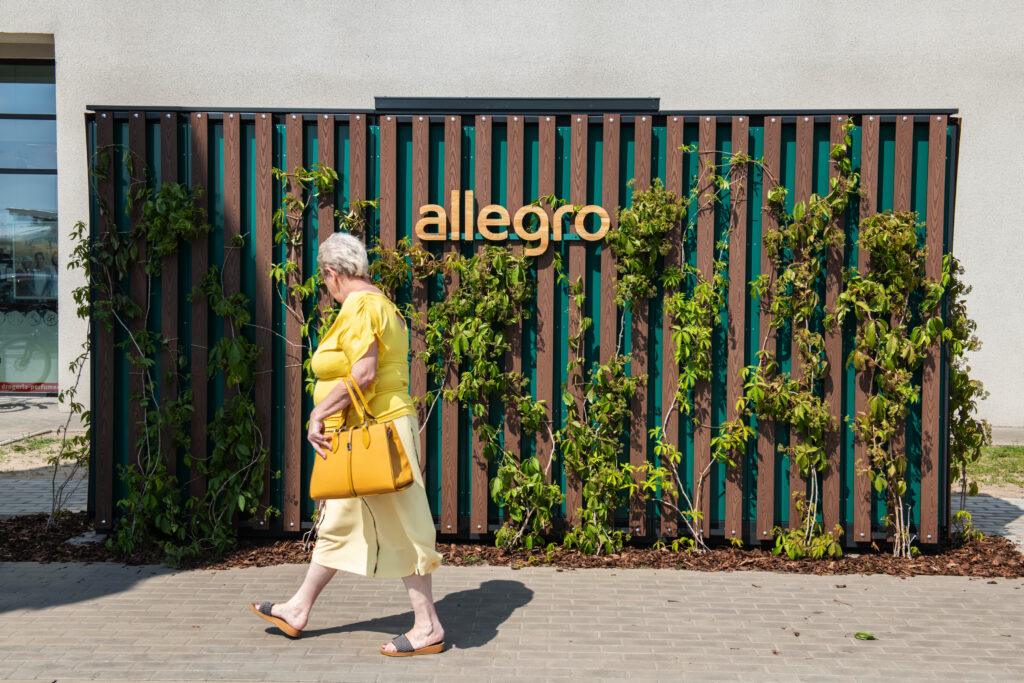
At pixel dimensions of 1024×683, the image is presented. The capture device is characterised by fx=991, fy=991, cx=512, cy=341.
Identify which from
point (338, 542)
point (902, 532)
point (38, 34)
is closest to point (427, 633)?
point (338, 542)

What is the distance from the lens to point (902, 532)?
6.08 metres

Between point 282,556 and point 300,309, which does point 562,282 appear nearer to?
point 300,309

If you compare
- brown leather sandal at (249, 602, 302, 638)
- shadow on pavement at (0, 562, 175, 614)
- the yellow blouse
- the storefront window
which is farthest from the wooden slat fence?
the storefront window

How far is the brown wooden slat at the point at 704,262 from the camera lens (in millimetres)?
5996

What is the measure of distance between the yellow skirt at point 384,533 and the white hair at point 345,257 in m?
0.72

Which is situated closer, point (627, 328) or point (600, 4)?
point (627, 328)

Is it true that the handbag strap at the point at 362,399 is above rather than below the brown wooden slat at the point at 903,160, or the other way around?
below

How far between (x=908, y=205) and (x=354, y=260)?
3.44 m

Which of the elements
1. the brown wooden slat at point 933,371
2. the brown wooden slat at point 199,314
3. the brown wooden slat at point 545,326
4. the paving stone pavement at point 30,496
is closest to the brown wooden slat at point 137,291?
the brown wooden slat at point 199,314

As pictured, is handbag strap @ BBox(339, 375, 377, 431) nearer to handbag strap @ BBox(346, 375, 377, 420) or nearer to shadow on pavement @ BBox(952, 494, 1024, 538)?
handbag strap @ BBox(346, 375, 377, 420)

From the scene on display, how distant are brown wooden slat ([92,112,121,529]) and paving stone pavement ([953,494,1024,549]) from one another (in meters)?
5.96

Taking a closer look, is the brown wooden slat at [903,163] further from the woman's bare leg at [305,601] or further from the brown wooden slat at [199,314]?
the brown wooden slat at [199,314]

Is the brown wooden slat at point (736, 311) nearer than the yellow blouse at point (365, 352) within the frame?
No

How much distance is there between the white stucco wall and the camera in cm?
1131
